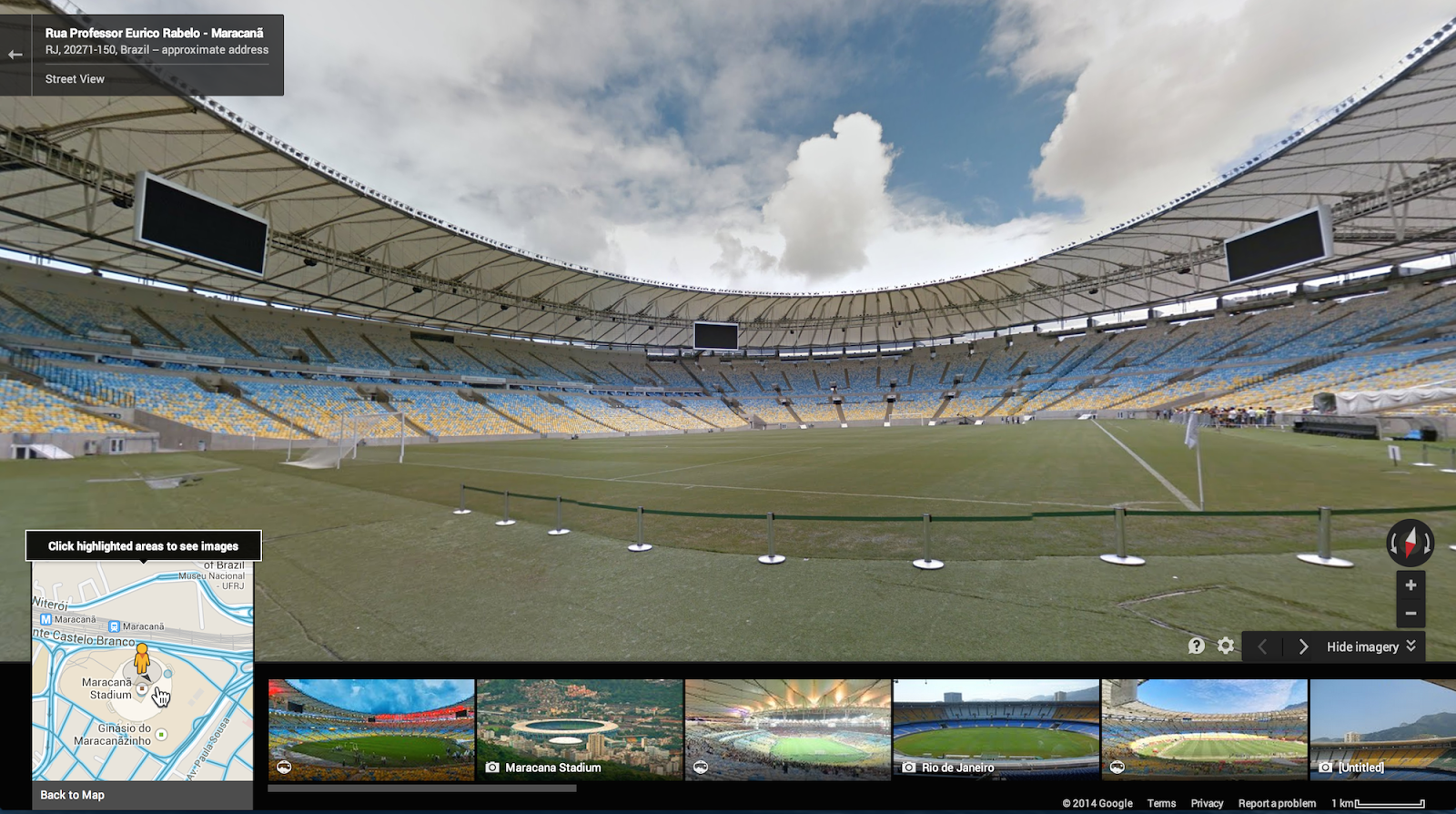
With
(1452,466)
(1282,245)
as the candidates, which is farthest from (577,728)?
(1282,245)

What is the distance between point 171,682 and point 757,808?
3153 millimetres

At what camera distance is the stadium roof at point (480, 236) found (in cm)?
1528

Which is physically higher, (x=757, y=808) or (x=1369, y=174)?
(x=1369, y=174)

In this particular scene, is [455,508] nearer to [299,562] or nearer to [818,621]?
[299,562]

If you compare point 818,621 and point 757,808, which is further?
point 818,621

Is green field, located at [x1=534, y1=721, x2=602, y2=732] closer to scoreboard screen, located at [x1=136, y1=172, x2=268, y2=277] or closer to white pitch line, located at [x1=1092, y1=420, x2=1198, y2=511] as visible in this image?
white pitch line, located at [x1=1092, y1=420, x2=1198, y2=511]

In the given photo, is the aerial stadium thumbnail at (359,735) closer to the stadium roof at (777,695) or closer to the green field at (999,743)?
the stadium roof at (777,695)

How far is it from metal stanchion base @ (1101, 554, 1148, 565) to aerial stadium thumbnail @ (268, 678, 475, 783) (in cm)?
553

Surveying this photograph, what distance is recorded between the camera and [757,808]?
7.50ft

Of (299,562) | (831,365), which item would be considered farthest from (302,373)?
Result: (831,365)

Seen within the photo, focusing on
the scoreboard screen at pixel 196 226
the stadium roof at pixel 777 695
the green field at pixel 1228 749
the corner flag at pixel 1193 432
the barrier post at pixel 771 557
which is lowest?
the green field at pixel 1228 749

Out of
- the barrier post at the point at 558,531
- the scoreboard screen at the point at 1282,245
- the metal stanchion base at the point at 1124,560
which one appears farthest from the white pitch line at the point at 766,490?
the scoreboard screen at the point at 1282,245

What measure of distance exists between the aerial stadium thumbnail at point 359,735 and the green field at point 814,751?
5.24 feet

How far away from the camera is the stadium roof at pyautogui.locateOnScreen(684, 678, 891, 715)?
7.16 ft
